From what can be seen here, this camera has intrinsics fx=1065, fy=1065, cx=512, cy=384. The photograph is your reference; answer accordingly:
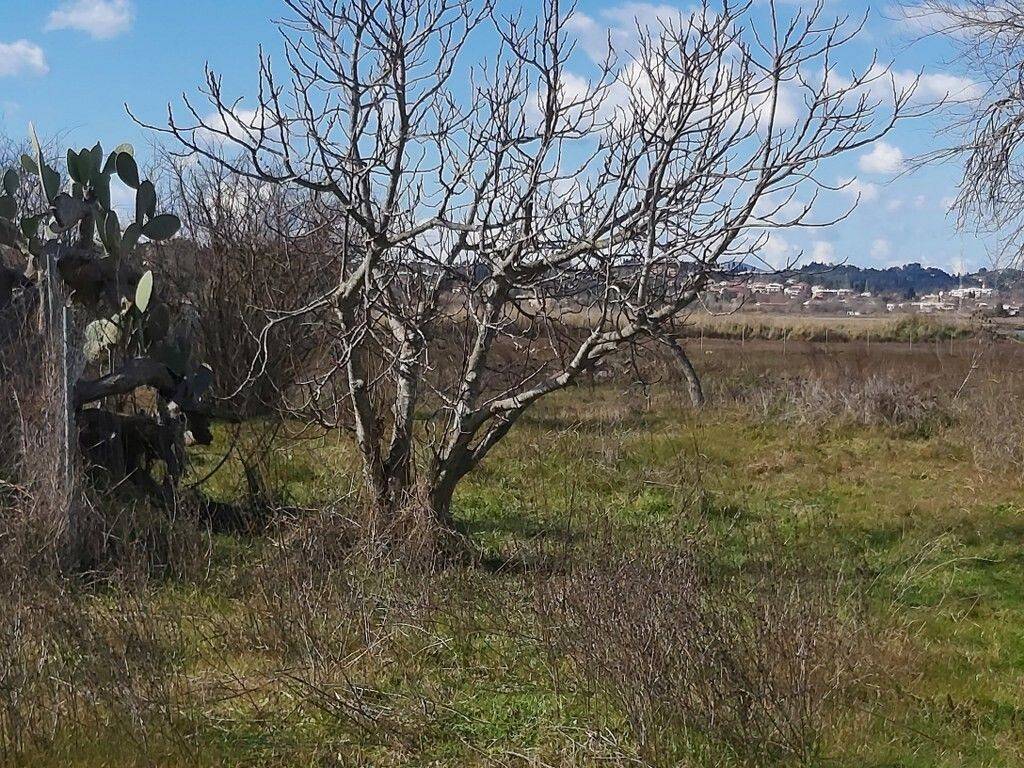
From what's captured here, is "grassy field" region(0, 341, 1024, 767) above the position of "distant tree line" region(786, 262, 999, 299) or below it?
below

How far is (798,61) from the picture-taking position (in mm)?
6016

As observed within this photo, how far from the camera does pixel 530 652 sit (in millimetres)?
5051

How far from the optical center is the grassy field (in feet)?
13.2

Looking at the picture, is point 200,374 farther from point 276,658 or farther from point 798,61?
point 798,61

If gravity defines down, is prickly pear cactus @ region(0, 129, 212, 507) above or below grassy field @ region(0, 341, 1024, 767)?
above

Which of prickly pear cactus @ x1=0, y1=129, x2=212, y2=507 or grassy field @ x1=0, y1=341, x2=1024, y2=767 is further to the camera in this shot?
prickly pear cactus @ x1=0, y1=129, x2=212, y2=507

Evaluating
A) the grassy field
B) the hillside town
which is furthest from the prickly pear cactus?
the hillside town

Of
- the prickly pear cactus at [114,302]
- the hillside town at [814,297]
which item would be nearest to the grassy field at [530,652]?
the prickly pear cactus at [114,302]

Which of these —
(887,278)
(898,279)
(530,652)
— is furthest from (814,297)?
(898,279)

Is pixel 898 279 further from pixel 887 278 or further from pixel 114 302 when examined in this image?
pixel 114 302

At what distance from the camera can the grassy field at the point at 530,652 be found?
4.03 m

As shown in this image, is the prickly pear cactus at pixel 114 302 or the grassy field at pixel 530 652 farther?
the prickly pear cactus at pixel 114 302

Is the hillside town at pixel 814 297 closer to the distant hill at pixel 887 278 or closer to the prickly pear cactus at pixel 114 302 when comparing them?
the distant hill at pixel 887 278

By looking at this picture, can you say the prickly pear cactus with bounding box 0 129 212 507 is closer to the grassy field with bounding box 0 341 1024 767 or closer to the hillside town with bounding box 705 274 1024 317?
the grassy field with bounding box 0 341 1024 767
